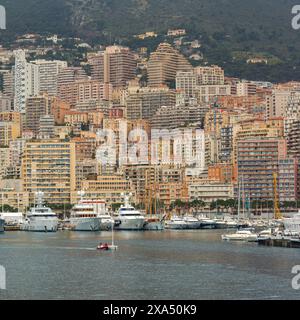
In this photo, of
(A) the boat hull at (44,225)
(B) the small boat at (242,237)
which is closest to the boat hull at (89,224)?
(A) the boat hull at (44,225)

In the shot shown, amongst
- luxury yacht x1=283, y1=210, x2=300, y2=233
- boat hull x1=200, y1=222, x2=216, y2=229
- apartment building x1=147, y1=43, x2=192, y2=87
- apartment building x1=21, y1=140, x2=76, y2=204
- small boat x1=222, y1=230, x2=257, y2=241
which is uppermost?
apartment building x1=147, y1=43, x2=192, y2=87

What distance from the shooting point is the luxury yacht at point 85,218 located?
9975 centimetres

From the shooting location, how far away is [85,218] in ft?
328

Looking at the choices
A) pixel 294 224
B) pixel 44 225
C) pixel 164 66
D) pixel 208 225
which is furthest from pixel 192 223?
pixel 164 66

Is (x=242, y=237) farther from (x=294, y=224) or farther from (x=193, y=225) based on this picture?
(x=193, y=225)

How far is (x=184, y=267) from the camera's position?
53.0m

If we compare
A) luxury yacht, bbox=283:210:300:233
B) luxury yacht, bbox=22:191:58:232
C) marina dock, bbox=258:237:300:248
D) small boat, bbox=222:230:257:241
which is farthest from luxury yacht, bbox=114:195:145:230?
marina dock, bbox=258:237:300:248

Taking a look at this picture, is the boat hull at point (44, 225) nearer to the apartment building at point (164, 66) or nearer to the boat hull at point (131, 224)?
the boat hull at point (131, 224)

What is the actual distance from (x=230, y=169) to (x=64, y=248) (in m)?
71.1

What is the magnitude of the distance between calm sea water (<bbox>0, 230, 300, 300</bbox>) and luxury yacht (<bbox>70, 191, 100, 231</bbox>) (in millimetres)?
25850

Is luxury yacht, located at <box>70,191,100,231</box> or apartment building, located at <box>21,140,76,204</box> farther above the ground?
apartment building, located at <box>21,140,76,204</box>

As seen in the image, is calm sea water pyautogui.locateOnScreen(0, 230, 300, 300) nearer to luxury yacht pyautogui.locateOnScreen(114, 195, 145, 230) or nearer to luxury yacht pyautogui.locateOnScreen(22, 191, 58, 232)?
luxury yacht pyautogui.locateOnScreen(22, 191, 58, 232)

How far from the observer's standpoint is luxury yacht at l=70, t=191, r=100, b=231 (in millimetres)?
99750
